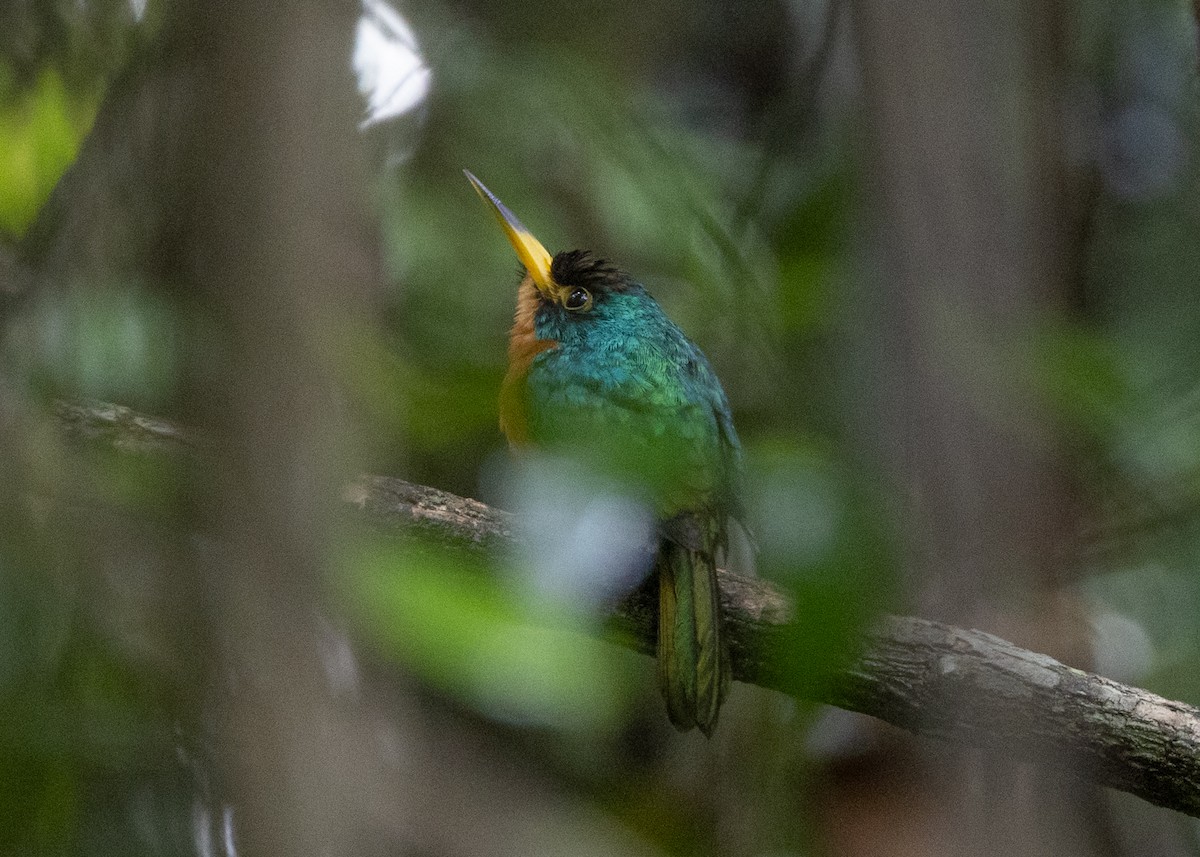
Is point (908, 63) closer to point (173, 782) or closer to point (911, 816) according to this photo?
point (173, 782)

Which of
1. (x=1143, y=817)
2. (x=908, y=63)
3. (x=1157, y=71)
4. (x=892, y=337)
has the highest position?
(x=1157, y=71)

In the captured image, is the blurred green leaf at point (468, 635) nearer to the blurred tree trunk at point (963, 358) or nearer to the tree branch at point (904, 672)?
the tree branch at point (904, 672)

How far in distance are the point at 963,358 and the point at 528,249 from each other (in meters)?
2.18

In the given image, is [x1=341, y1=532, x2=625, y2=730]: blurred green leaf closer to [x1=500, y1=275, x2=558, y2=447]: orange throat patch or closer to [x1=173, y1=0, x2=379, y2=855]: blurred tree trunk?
[x1=173, y1=0, x2=379, y2=855]: blurred tree trunk

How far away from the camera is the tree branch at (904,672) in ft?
4.99

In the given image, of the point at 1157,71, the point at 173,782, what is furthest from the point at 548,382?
the point at 1157,71

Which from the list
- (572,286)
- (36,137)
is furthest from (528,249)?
(36,137)

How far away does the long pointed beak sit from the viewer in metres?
2.89

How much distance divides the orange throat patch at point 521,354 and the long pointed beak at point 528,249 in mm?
51

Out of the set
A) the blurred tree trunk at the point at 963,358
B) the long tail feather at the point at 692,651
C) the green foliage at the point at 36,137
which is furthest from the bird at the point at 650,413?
the green foliage at the point at 36,137

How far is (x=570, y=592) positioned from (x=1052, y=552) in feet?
1.65

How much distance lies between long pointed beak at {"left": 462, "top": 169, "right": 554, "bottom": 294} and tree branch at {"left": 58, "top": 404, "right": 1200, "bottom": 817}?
1012 millimetres

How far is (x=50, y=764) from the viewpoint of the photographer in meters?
1.15

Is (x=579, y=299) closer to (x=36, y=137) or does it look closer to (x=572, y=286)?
(x=572, y=286)
